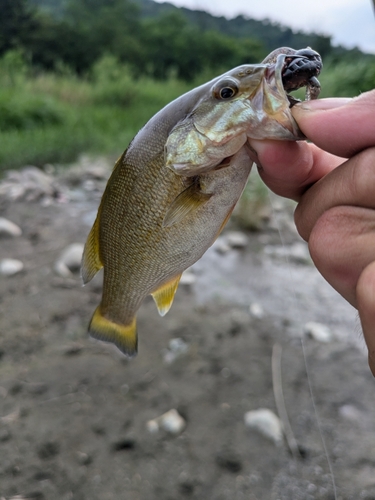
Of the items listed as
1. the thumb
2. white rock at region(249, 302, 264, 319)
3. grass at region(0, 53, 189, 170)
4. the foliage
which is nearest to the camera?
the thumb

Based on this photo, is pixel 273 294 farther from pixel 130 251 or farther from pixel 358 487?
pixel 130 251

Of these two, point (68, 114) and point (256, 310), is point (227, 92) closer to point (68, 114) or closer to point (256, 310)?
point (256, 310)

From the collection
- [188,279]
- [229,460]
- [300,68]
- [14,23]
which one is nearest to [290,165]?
[300,68]

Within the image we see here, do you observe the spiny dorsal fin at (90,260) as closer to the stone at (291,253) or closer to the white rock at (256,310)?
the white rock at (256,310)

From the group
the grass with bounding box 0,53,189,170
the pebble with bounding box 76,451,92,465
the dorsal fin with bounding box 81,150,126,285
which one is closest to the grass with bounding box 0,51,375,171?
the grass with bounding box 0,53,189,170

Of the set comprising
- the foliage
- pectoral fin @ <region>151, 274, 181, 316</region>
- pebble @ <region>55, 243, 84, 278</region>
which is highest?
the foliage

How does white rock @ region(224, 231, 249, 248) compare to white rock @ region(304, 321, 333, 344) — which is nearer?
white rock @ region(304, 321, 333, 344)

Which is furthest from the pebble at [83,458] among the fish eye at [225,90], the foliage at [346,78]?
the foliage at [346,78]

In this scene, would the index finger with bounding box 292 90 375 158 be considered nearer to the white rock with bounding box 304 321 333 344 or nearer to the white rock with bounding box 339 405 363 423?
the white rock with bounding box 339 405 363 423
